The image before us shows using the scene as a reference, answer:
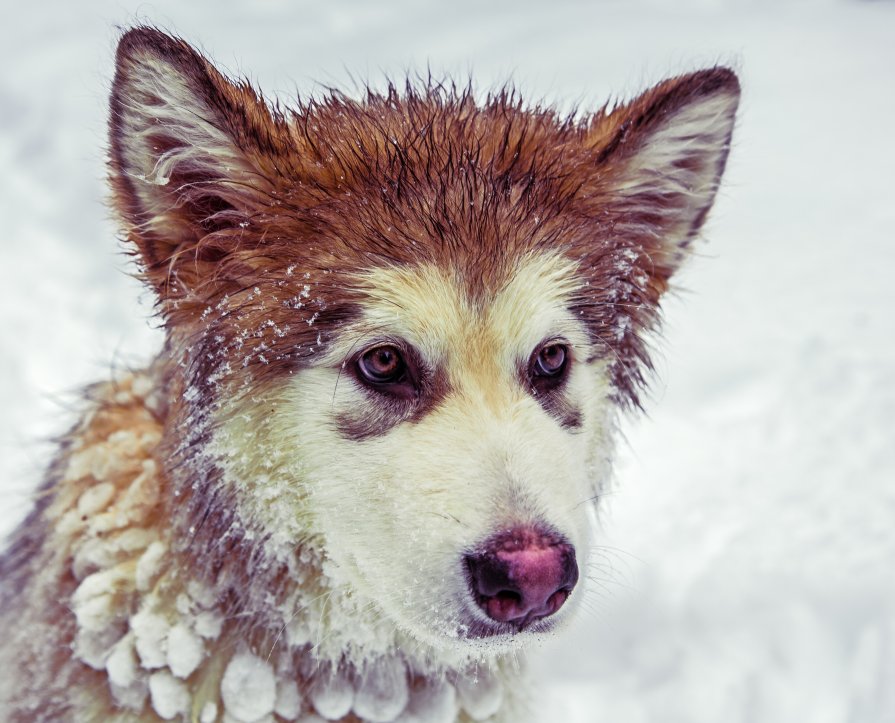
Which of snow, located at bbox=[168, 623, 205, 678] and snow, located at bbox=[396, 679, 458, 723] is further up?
snow, located at bbox=[168, 623, 205, 678]

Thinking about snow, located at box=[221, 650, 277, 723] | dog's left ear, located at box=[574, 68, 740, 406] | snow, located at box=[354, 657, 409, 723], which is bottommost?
snow, located at box=[354, 657, 409, 723]

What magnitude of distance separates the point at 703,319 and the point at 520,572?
3692 millimetres

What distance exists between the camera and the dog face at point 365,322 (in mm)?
2184

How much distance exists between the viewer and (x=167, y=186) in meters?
2.38

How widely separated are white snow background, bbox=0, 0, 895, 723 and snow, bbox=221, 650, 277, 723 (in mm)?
793

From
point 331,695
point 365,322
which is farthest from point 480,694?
point 365,322

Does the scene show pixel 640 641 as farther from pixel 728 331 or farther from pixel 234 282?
pixel 234 282

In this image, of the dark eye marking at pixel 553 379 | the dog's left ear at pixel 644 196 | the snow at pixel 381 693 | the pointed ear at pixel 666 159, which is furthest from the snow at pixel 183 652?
the pointed ear at pixel 666 159

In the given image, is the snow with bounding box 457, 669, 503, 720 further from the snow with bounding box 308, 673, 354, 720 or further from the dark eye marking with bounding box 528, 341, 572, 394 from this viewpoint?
the dark eye marking with bounding box 528, 341, 572, 394

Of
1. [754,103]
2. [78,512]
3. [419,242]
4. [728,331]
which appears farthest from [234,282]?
[754,103]

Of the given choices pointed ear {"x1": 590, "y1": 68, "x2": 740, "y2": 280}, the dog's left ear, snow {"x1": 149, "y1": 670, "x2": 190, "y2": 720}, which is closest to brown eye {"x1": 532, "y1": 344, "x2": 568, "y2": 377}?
the dog's left ear

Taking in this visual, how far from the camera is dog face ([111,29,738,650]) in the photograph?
2.18m

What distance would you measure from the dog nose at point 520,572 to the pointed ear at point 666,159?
3.31 ft

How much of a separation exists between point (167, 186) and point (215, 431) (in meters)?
0.60
